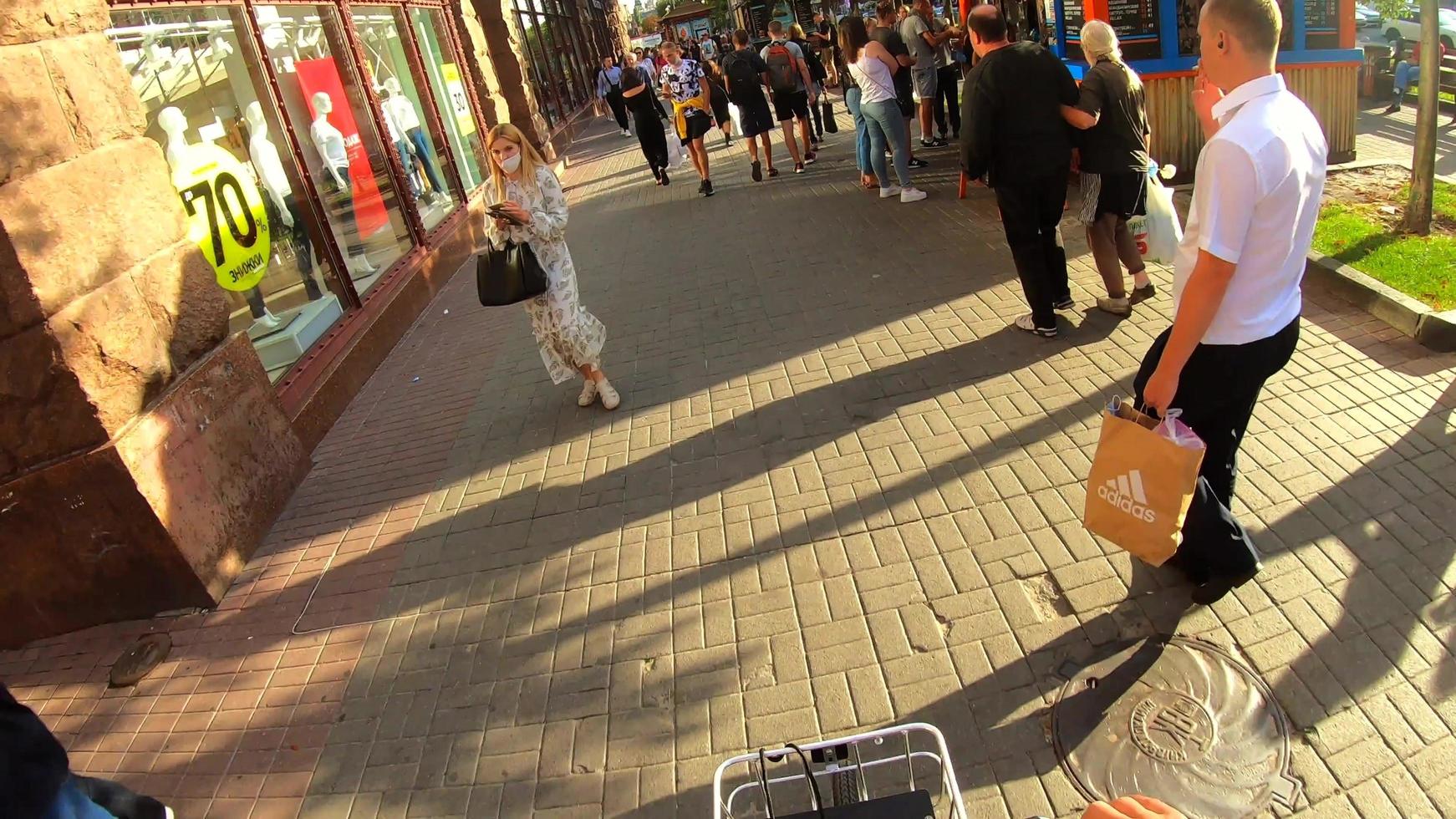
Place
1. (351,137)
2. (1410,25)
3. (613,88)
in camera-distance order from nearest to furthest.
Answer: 1. (351,137)
2. (1410,25)
3. (613,88)

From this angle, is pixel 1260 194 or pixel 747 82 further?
pixel 747 82

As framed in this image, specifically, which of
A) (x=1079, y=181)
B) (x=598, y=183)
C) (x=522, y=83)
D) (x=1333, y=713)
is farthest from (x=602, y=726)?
(x=522, y=83)

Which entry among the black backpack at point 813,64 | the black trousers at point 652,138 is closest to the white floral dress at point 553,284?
the black trousers at point 652,138

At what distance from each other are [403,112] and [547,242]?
6.87m

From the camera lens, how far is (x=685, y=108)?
11242mm

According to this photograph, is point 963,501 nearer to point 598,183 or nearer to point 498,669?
point 498,669

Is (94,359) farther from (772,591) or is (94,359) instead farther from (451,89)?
(451,89)

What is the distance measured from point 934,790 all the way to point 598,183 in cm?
Answer: 1297

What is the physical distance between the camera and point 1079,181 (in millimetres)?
5461

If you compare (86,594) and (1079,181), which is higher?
(1079,181)

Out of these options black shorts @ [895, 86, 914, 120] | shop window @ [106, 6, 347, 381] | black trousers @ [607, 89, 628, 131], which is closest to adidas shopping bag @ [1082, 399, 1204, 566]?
shop window @ [106, 6, 347, 381]

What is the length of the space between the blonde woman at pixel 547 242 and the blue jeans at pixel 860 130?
16.1 ft

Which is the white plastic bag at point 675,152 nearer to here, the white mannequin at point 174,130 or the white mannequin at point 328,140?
the white mannequin at point 328,140

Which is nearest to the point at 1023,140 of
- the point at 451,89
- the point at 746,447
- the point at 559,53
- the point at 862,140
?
the point at 746,447
